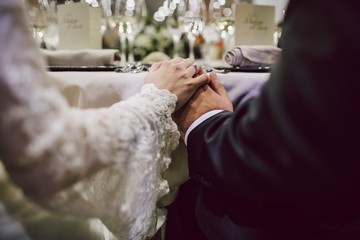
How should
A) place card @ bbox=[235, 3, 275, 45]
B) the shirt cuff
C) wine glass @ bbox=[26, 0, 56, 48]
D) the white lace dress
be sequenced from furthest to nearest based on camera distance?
wine glass @ bbox=[26, 0, 56, 48]
place card @ bbox=[235, 3, 275, 45]
the shirt cuff
the white lace dress

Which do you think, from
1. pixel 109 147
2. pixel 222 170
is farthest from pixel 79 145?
pixel 222 170

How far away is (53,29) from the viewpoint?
1.56 metres

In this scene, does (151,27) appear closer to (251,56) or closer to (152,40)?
(152,40)

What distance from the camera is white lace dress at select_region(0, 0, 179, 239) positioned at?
46 cm

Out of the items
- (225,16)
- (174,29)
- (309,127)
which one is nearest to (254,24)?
(225,16)

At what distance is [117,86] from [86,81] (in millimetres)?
60

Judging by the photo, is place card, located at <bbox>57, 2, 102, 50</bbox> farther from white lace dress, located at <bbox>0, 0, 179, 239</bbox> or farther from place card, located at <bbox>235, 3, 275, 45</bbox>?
white lace dress, located at <bbox>0, 0, 179, 239</bbox>

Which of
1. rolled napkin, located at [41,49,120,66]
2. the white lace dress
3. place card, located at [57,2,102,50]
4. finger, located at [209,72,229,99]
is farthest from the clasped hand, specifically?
place card, located at [57,2,102,50]

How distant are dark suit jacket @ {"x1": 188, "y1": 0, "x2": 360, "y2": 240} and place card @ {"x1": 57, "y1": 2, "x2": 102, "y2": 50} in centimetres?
79

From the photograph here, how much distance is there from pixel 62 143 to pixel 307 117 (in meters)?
0.27

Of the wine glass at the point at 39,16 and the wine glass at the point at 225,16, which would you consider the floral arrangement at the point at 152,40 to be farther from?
the wine glass at the point at 39,16

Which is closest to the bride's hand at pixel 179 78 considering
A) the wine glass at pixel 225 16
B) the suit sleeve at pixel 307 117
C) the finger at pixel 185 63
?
the finger at pixel 185 63

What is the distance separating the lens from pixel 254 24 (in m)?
1.27

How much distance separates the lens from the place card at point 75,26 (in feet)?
4.18
